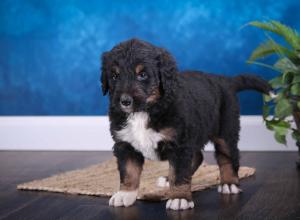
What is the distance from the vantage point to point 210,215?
9.81ft

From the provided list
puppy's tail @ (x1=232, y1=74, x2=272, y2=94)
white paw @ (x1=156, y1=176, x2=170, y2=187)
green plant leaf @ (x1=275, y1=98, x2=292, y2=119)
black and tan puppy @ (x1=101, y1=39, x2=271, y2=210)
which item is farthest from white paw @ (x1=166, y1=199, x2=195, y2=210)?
green plant leaf @ (x1=275, y1=98, x2=292, y2=119)

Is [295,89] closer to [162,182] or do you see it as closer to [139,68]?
[162,182]

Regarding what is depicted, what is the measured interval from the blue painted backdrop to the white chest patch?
2203mm

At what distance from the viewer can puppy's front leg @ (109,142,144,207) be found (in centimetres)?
316

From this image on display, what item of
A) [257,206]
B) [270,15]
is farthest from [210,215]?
[270,15]

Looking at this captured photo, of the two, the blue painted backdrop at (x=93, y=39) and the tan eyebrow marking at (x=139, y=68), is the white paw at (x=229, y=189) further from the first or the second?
the blue painted backdrop at (x=93, y=39)

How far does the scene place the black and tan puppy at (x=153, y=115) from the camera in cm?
292

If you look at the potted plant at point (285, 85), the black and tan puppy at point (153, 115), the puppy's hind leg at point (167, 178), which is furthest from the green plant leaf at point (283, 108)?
the black and tan puppy at point (153, 115)

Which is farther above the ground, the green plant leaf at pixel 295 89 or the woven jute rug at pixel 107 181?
the green plant leaf at pixel 295 89

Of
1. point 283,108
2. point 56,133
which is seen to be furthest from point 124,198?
point 56,133

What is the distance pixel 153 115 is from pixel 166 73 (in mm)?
215

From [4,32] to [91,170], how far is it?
1.85 m

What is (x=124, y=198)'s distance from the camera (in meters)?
3.19

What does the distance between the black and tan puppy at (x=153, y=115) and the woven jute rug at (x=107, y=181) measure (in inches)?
11.4
